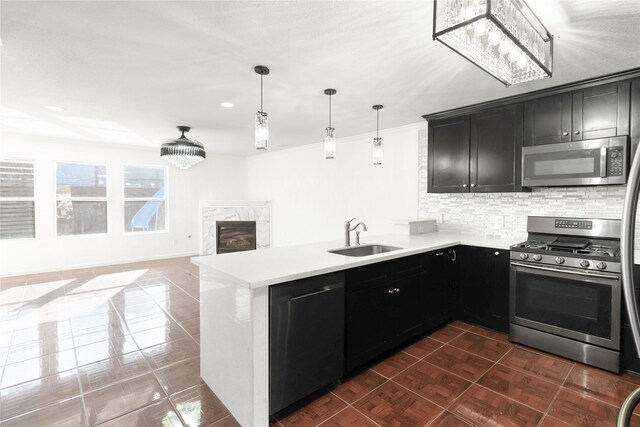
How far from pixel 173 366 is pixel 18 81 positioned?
2.77m

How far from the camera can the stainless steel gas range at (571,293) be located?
94.3 inches

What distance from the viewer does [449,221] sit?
13.1 feet

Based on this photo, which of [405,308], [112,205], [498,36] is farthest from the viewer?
[112,205]

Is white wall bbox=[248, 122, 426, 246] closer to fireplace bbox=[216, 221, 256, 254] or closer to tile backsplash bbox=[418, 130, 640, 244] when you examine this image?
tile backsplash bbox=[418, 130, 640, 244]

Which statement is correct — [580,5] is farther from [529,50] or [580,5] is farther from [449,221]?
[449,221]

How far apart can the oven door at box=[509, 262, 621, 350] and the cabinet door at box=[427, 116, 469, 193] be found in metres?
1.15

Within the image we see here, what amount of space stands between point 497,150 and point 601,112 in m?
0.83

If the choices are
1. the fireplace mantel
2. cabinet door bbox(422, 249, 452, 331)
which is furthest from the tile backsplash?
the fireplace mantel

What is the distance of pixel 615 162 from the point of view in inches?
100

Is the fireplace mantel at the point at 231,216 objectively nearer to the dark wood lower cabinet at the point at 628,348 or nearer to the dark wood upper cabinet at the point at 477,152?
the dark wood upper cabinet at the point at 477,152

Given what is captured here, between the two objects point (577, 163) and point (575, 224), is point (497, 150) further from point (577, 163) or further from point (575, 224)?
point (575, 224)

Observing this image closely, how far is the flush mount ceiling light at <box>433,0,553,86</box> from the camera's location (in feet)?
4.02

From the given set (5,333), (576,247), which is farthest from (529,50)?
(5,333)

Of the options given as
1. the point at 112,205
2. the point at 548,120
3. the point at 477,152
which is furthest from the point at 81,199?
the point at 548,120
